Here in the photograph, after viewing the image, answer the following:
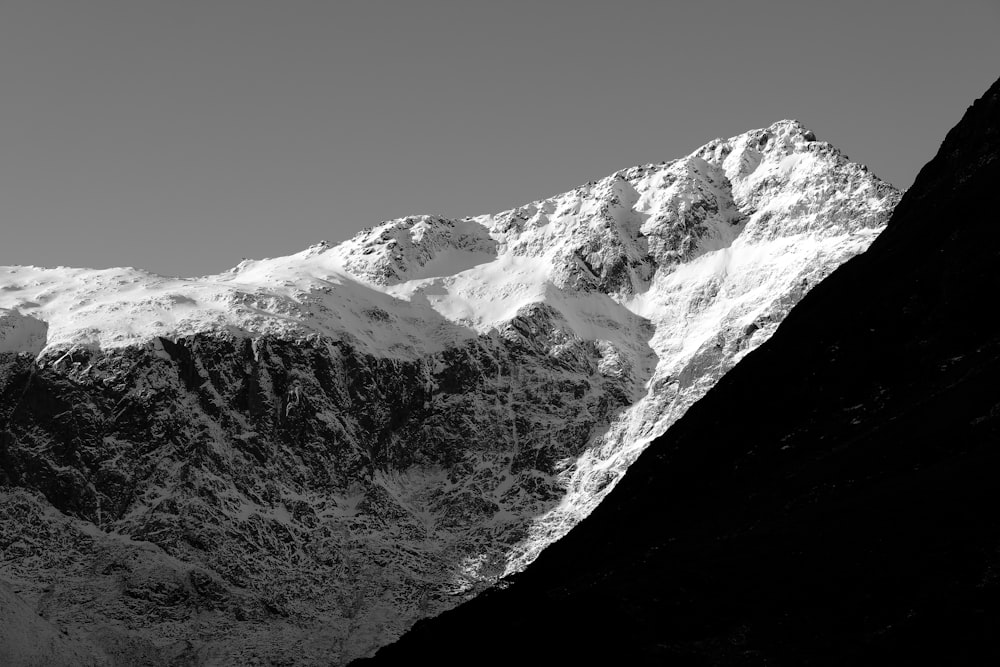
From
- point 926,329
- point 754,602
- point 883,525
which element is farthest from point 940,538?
point 926,329

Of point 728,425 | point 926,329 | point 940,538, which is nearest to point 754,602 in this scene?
point 940,538

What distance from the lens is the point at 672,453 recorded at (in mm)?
199750

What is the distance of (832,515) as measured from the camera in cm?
13362

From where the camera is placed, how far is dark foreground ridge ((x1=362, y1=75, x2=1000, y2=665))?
109 m

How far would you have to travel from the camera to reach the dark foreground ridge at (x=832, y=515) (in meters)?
109

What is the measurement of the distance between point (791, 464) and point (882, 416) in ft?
37.4

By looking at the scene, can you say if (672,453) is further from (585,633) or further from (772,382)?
(585,633)

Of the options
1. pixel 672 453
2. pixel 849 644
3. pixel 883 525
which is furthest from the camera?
pixel 672 453

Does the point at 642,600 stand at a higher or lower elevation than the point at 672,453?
lower

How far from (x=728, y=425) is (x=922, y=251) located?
107ft

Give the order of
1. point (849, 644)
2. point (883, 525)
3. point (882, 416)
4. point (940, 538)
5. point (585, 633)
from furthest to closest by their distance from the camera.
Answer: point (882, 416) → point (585, 633) → point (883, 525) → point (940, 538) → point (849, 644)

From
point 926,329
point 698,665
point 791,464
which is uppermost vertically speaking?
point 926,329

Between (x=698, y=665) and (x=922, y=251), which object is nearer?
(x=698, y=665)

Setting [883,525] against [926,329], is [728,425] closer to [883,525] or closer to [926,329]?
Answer: [926,329]
